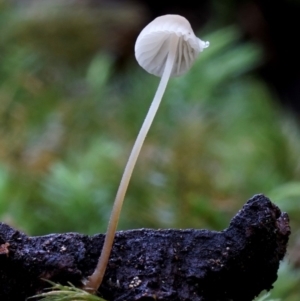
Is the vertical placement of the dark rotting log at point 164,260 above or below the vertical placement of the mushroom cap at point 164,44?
below

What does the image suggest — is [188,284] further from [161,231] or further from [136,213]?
[136,213]

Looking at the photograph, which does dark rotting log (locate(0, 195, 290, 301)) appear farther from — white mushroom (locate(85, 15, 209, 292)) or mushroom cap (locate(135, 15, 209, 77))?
mushroom cap (locate(135, 15, 209, 77))

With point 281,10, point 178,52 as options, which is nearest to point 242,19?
point 281,10

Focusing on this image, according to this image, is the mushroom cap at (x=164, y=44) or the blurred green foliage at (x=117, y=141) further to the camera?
the blurred green foliage at (x=117, y=141)

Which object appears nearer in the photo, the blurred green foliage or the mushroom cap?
the mushroom cap

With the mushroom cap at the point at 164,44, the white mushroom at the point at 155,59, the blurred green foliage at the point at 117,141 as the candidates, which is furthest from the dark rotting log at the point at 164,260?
the blurred green foliage at the point at 117,141

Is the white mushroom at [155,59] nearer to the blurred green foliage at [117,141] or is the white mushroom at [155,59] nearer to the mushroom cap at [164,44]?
the mushroom cap at [164,44]

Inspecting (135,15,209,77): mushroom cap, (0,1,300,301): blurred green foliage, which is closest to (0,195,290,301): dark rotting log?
(135,15,209,77): mushroom cap
